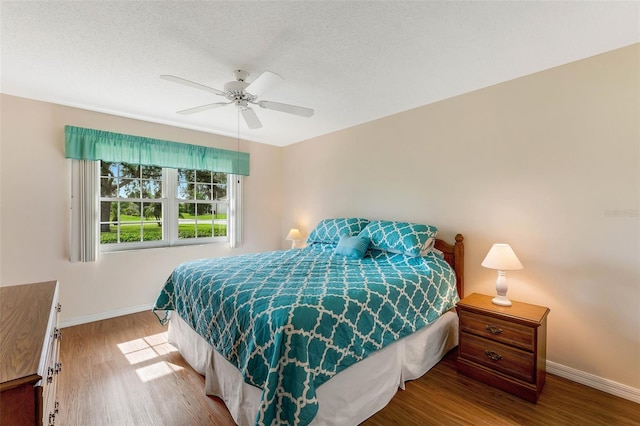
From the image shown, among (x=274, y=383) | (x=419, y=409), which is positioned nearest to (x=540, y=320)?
(x=419, y=409)

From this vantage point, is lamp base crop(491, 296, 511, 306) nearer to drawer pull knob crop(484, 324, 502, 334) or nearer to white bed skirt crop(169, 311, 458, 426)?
drawer pull knob crop(484, 324, 502, 334)

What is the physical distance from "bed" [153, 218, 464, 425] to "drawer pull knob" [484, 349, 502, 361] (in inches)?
15.3

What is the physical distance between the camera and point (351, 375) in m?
1.71

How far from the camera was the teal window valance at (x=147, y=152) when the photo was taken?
10.3ft

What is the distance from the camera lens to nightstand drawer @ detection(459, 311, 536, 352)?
1977mm

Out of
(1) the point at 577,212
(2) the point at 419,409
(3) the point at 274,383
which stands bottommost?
(2) the point at 419,409

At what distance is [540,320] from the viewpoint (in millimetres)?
1963

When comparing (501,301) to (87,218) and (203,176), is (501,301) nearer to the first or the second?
(203,176)

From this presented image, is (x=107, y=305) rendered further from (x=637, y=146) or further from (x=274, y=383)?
(x=637, y=146)

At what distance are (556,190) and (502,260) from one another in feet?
2.44

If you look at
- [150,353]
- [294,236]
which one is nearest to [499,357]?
[150,353]

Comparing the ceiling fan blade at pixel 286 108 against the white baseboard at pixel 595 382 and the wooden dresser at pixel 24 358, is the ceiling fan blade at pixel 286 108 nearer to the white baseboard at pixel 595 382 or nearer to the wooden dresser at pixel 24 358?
the wooden dresser at pixel 24 358

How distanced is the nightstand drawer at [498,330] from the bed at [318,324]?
223 mm

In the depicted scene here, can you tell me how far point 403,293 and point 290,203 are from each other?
10.5 ft
